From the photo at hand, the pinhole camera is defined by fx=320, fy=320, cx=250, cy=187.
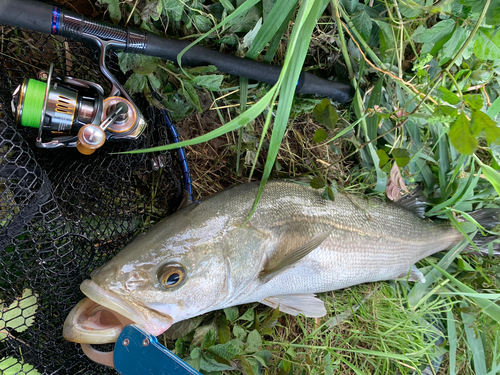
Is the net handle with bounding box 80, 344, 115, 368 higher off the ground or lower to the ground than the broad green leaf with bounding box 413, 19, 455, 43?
lower

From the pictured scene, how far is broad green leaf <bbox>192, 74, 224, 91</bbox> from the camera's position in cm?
178

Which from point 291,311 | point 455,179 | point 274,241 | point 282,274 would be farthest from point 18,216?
point 455,179

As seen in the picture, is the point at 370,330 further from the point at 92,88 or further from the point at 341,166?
the point at 92,88

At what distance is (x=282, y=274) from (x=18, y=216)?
144 centimetres

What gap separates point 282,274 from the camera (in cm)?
198

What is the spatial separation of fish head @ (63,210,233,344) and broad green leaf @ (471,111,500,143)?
55.8 inches

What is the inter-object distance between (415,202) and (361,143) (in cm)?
60

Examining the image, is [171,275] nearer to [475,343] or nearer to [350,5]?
[350,5]

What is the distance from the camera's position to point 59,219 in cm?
170

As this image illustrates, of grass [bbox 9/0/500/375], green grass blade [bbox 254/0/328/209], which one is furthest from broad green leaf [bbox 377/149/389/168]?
green grass blade [bbox 254/0/328/209]

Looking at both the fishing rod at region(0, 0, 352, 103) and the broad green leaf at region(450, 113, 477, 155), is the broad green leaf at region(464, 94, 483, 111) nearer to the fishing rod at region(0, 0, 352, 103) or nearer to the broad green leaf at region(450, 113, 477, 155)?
the broad green leaf at region(450, 113, 477, 155)

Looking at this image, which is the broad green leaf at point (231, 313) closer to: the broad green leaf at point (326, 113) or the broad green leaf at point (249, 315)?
the broad green leaf at point (249, 315)

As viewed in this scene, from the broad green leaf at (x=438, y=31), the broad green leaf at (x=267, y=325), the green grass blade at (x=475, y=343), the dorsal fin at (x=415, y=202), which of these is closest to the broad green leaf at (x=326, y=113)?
the broad green leaf at (x=438, y=31)

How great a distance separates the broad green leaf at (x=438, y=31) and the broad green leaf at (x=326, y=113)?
67 cm
